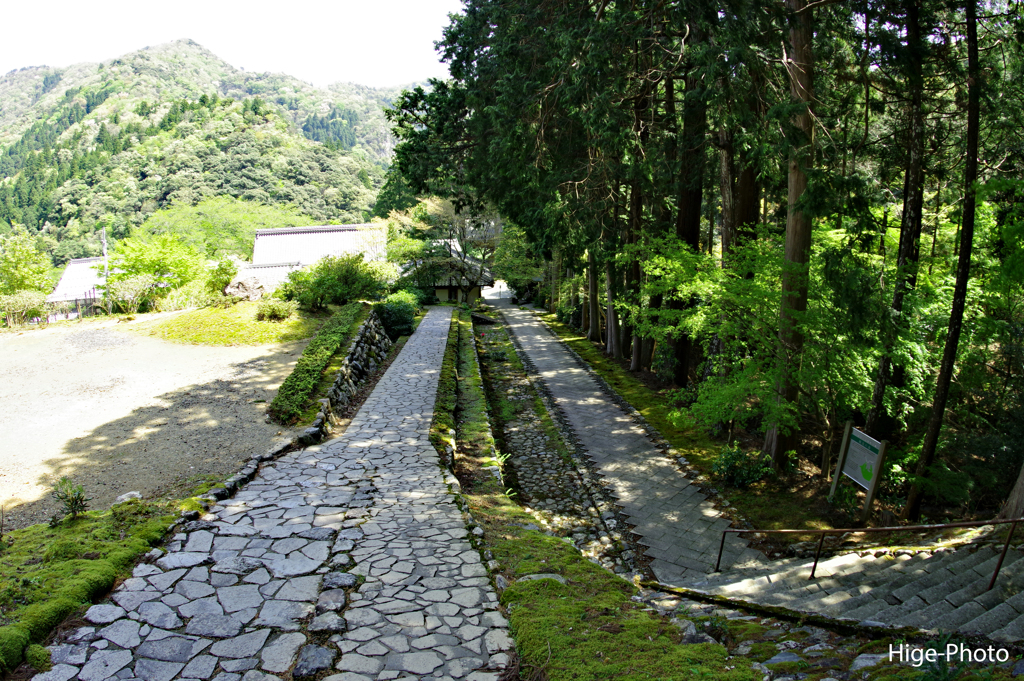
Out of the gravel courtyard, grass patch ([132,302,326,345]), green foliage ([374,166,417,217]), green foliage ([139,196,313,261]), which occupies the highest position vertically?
green foliage ([374,166,417,217])

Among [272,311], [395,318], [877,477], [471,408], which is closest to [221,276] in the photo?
[272,311]

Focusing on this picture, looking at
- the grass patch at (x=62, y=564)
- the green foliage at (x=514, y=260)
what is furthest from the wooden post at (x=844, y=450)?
the green foliage at (x=514, y=260)

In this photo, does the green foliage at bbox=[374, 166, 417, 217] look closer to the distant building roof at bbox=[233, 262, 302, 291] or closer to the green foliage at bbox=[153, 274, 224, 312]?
the distant building roof at bbox=[233, 262, 302, 291]

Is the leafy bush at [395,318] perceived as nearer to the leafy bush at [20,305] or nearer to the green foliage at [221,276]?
the green foliage at [221,276]

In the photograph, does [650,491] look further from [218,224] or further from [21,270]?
[218,224]

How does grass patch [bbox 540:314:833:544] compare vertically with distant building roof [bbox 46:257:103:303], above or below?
below

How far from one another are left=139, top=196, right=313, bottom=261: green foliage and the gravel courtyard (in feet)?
93.0

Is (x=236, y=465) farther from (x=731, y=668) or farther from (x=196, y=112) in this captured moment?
(x=196, y=112)

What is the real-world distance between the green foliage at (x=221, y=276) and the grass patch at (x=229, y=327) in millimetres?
1421

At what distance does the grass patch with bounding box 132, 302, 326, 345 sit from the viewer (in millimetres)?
17469

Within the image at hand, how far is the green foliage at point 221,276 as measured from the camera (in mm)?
21312

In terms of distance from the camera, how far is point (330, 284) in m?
21.6

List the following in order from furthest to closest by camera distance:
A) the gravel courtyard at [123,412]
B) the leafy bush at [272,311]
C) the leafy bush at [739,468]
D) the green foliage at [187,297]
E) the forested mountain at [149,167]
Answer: the forested mountain at [149,167] < the green foliage at [187,297] < the leafy bush at [272,311] < the leafy bush at [739,468] < the gravel courtyard at [123,412]

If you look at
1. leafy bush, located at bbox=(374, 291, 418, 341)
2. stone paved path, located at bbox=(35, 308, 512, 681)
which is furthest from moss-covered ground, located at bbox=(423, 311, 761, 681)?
leafy bush, located at bbox=(374, 291, 418, 341)
